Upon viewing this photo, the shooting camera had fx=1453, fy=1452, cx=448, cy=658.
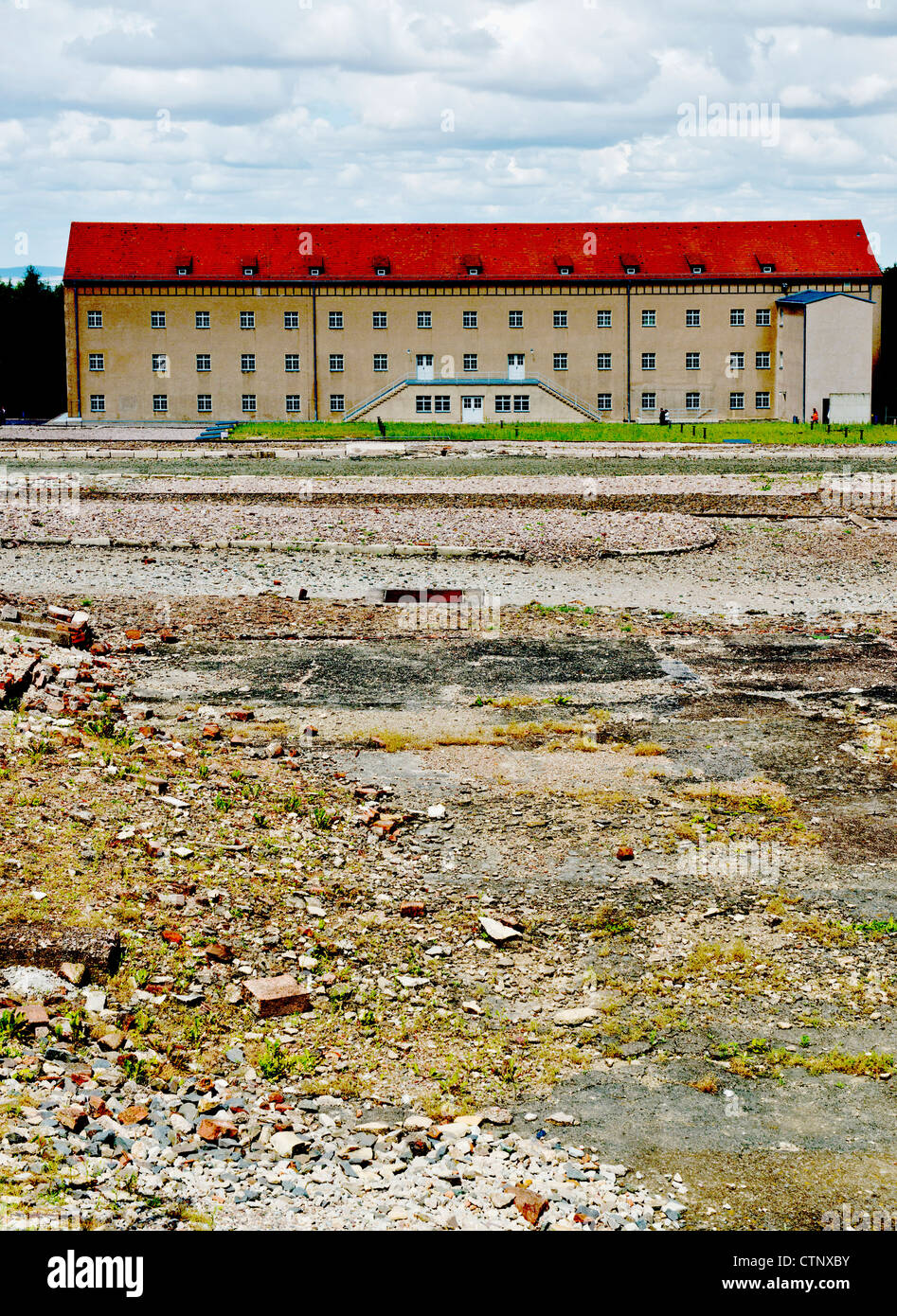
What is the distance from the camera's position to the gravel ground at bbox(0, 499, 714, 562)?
85.0 ft

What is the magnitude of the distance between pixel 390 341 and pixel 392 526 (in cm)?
4771

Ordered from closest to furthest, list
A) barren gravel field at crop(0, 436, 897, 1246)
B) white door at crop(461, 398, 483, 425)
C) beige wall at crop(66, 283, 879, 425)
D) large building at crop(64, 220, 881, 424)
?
barren gravel field at crop(0, 436, 897, 1246)
white door at crop(461, 398, 483, 425)
large building at crop(64, 220, 881, 424)
beige wall at crop(66, 283, 879, 425)

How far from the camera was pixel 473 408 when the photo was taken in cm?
7206

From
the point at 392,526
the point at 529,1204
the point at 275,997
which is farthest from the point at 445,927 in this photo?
the point at 392,526

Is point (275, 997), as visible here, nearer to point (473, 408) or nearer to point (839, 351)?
point (473, 408)

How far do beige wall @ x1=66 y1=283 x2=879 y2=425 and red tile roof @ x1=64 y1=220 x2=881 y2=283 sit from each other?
936 mm

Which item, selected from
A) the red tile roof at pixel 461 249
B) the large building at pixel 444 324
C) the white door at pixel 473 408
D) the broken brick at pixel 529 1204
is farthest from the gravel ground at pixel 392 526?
the red tile roof at pixel 461 249

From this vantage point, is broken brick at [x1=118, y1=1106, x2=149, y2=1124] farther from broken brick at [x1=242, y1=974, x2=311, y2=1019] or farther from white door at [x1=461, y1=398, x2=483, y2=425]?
white door at [x1=461, y1=398, x2=483, y2=425]

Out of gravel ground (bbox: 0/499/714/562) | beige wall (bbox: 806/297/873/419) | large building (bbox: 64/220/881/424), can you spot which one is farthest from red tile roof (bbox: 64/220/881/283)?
gravel ground (bbox: 0/499/714/562)

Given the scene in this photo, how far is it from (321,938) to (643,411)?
68080 millimetres

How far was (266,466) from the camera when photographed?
143 feet
